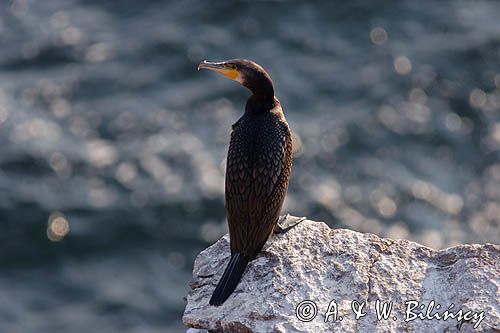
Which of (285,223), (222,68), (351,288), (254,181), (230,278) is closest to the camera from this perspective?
(351,288)

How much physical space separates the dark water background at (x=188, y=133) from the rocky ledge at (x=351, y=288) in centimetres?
803

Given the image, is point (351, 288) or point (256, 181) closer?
point (351, 288)

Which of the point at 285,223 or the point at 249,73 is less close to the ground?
the point at 249,73

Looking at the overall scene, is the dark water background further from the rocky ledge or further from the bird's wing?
the rocky ledge

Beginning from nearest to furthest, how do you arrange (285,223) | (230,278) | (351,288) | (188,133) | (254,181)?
(351,288)
(230,278)
(254,181)
(285,223)
(188,133)

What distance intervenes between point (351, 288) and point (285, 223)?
4.98 feet

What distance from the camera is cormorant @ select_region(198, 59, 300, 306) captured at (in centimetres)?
836

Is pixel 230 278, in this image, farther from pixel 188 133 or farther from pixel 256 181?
pixel 188 133

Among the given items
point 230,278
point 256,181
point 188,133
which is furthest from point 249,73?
point 188,133

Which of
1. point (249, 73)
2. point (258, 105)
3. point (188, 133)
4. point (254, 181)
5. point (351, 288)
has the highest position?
point (188, 133)

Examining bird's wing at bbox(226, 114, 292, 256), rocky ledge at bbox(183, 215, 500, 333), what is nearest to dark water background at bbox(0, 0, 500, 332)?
bird's wing at bbox(226, 114, 292, 256)

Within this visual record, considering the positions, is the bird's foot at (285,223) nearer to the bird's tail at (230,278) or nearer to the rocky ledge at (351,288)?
the rocky ledge at (351,288)

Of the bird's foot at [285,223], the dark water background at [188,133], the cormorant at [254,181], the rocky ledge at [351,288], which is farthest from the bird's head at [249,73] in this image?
the dark water background at [188,133]

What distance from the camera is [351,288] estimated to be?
779cm
